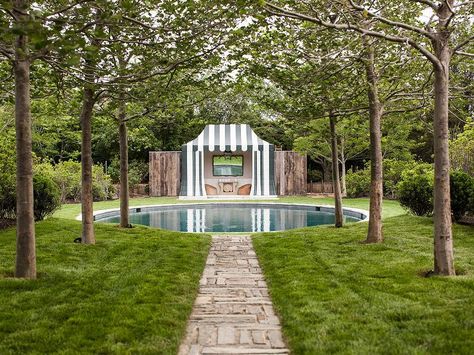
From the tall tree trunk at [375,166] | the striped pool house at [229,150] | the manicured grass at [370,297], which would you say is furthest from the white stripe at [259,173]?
the tall tree trunk at [375,166]

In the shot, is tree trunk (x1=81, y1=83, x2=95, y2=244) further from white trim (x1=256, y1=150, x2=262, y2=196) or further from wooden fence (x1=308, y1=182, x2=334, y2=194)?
wooden fence (x1=308, y1=182, x2=334, y2=194)

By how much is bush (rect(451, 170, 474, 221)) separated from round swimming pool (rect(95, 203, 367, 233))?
4.21 meters

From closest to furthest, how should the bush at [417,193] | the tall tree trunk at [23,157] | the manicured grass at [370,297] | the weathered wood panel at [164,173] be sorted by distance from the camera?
the manicured grass at [370,297] → the tall tree trunk at [23,157] → the bush at [417,193] → the weathered wood panel at [164,173]

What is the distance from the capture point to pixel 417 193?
32.8 feet

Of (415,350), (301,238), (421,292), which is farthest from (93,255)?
(415,350)

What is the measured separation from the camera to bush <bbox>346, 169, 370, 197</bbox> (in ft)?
66.0

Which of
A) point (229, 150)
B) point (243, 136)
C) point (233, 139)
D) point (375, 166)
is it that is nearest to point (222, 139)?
point (233, 139)

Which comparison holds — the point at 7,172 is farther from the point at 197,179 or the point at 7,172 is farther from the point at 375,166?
the point at 197,179

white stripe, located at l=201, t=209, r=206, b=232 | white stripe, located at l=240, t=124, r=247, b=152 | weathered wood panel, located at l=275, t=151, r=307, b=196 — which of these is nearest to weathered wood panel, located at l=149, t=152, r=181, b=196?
white stripe, located at l=240, t=124, r=247, b=152

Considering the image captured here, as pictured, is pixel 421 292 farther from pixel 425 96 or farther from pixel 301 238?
pixel 301 238

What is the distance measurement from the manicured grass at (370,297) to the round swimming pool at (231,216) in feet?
17.3

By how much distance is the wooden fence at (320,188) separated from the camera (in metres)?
24.1

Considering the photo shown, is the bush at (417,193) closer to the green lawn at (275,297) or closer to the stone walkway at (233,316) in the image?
the green lawn at (275,297)

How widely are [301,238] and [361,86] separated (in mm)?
3189
